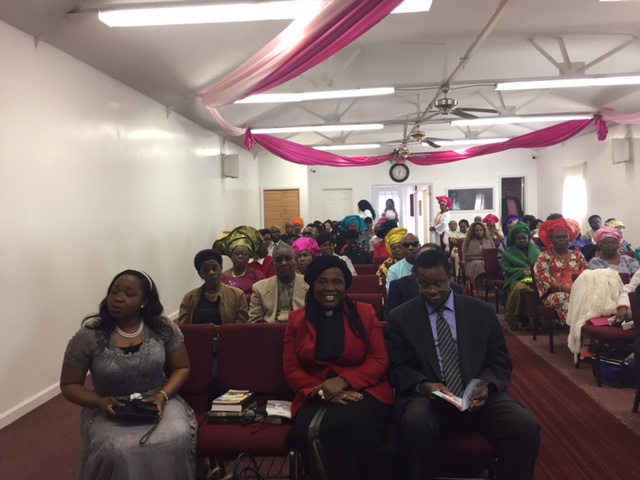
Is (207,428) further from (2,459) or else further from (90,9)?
(90,9)

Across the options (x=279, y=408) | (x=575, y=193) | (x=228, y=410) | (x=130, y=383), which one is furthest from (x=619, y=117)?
(x=130, y=383)

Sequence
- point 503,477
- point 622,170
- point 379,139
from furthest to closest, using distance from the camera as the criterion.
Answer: point 379,139 < point 622,170 < point 503,477

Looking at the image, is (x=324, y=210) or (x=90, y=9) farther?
(x=324, y=210)

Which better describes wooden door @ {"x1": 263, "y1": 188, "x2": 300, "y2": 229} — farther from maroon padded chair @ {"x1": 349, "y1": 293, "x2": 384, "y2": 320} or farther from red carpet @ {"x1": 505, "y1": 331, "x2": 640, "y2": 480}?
maroon padded chair @ {"x1": 349, "y1": 293, "x2": 384, "y2": 320}

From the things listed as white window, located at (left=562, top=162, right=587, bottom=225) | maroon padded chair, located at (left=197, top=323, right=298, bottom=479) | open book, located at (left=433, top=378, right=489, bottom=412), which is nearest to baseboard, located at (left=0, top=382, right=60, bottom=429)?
maroon padded chair, located at (left=197, top=323, right=298, bottom=479)

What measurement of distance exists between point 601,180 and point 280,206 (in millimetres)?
7761

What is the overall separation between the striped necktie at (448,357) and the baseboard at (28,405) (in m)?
3.31

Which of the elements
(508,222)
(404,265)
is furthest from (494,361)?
(508,222)

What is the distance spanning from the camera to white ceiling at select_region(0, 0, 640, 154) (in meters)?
5.07

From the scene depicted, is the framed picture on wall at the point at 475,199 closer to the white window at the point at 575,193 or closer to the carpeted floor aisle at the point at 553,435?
the white window at the point at 575,193

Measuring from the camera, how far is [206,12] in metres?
4.36

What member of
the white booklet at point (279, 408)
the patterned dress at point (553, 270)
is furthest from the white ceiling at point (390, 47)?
the white booklet at point (279, 408)

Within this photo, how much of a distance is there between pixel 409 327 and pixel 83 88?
4.28 metres

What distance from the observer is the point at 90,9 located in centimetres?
437
